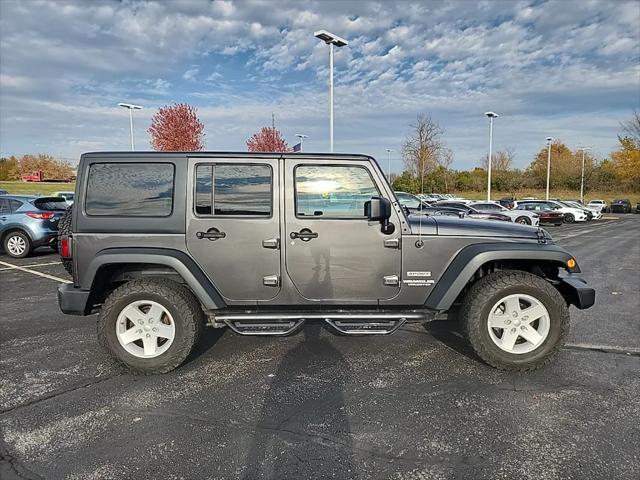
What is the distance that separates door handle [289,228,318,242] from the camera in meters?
3.78

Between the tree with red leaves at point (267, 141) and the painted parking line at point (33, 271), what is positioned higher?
the tree with red leaves at point (267, 141)

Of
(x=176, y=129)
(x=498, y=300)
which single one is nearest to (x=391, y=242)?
(x=498, y=300)

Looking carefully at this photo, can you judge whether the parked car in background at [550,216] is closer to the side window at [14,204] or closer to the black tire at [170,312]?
the side window at [14,204]

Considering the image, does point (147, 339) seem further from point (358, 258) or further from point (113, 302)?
point (358, 258)

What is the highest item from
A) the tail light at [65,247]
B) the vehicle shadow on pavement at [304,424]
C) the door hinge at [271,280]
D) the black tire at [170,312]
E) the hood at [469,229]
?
the hood at [469,229]

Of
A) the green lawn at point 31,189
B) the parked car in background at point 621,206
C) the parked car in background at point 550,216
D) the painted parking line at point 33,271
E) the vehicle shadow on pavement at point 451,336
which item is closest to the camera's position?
the vehicle shadow on pavement at point 451,336

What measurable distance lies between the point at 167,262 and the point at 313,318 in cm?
135

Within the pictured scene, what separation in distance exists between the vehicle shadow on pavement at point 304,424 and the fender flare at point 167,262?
951mm

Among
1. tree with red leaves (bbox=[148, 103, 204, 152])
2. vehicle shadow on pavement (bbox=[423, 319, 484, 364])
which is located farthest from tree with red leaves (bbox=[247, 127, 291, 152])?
vehicle shadow on pavement (bbox=[423, 319, 484, 364])

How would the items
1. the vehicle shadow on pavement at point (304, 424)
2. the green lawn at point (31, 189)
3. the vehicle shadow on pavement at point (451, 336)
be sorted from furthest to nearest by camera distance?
the green lawn at point (31, 189) → the vehicle shadow on pavement at point (451, 336) → the vehicle shadow on pavement at point (304, 424)

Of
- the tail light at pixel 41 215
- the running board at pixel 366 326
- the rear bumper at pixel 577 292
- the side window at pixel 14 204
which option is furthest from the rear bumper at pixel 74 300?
the side window at pixel 14 204

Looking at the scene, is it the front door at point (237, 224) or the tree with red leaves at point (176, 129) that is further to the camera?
the tree with red leaves at point (176, 129)

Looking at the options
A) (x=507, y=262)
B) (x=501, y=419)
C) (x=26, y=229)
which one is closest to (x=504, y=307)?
(x=507, y=262)

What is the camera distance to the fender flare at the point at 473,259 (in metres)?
3.74
